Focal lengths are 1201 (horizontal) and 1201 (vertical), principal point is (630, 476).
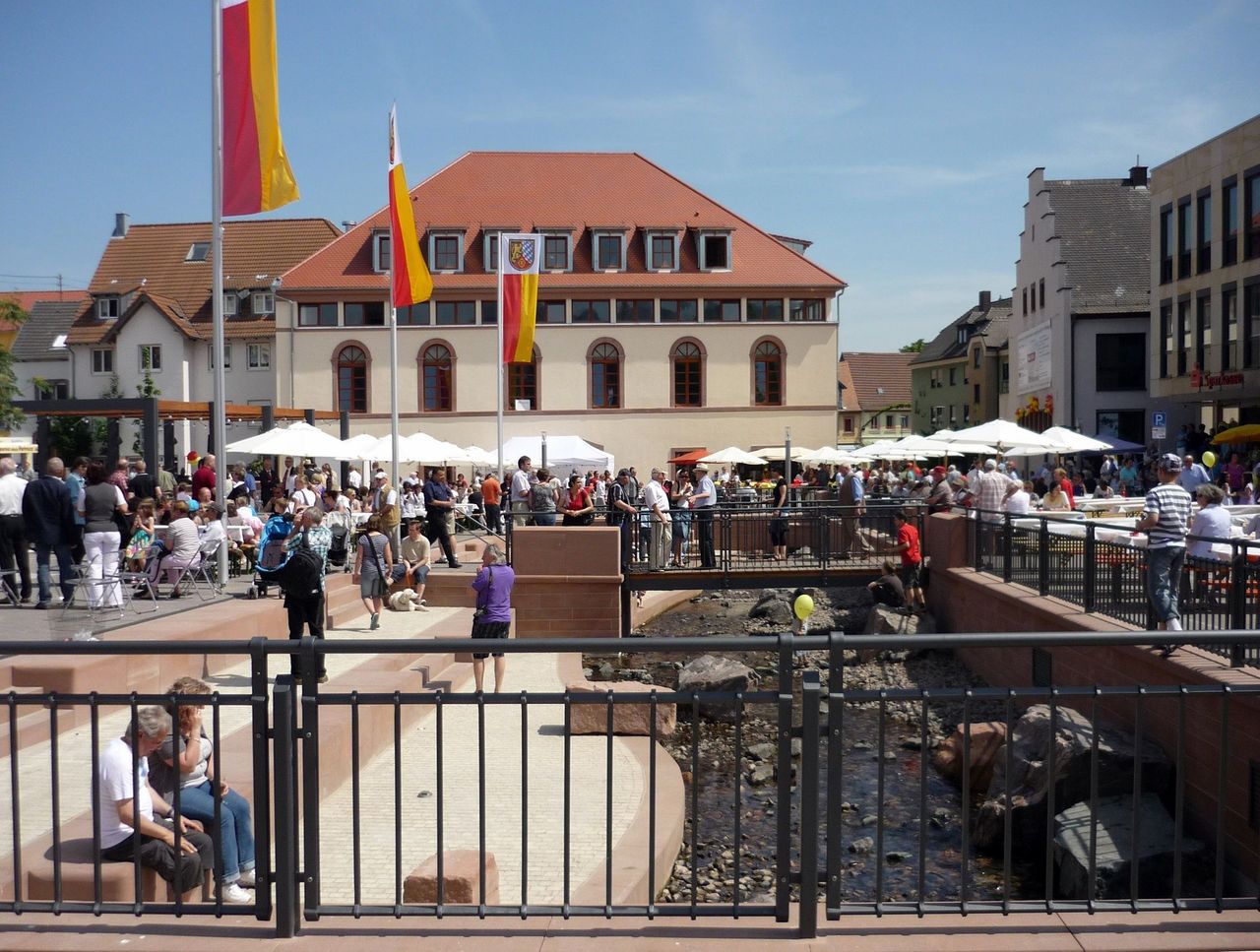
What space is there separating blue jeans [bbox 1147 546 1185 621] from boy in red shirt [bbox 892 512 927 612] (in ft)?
35.7

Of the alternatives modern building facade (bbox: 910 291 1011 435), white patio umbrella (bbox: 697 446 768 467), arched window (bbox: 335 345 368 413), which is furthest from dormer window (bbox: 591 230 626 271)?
modern building facade (bbox: 910 291 1011 435)

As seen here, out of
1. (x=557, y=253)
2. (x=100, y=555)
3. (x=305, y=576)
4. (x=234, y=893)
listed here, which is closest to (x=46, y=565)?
(x=100, y=555)

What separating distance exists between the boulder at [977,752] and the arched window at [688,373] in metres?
42.6

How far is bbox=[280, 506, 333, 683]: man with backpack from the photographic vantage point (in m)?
12.6

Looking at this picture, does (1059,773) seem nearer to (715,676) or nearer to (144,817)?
(715,676)

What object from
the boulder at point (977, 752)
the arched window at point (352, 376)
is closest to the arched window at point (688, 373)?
the arched window at point (352, 376)

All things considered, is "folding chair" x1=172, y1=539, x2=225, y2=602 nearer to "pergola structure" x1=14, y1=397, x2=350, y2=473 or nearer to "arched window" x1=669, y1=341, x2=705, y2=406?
"pergola structure" x1=14, y1=397, x2=350, y2=473

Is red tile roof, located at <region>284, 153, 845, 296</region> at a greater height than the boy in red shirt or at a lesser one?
greater

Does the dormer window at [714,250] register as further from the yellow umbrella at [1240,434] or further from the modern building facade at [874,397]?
the modern building facade at [874,397]

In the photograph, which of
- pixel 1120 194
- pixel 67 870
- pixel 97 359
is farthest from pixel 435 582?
pixel 97 359

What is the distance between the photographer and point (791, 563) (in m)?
23.3

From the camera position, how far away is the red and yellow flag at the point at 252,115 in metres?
15.6

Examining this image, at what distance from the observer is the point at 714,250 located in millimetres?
56188

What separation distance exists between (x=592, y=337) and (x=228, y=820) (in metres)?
49.5
